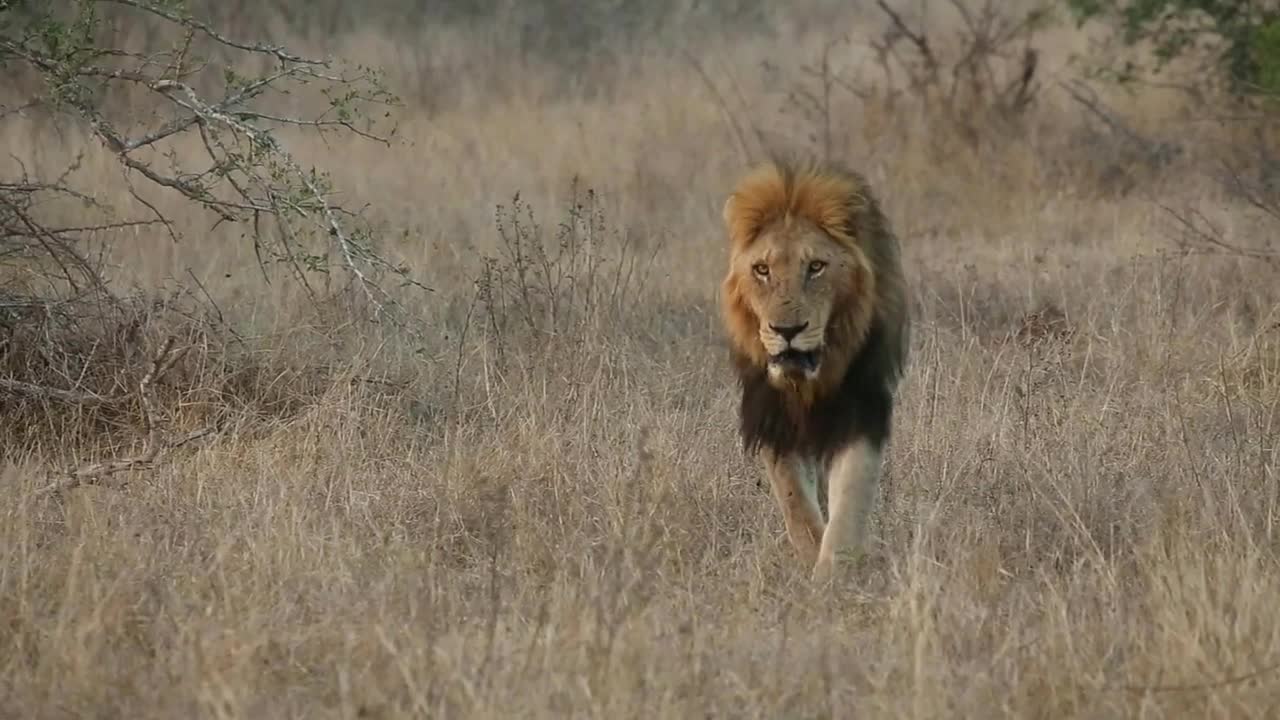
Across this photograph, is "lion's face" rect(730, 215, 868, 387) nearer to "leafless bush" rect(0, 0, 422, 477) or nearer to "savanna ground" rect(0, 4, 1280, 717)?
"savanna ground" rect(0, 4, 1280, 717)

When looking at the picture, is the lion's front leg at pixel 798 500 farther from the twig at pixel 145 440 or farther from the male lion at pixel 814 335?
the twig at pixel 145 440

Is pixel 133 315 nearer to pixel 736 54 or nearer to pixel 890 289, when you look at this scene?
pixel 890 289

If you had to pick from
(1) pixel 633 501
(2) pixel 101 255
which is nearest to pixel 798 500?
(1) pixel 633 501

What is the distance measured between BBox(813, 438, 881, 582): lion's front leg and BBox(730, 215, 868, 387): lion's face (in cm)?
25

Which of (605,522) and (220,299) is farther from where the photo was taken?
(220,299)

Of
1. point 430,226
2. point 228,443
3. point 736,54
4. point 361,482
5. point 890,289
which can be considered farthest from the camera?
point 736,54

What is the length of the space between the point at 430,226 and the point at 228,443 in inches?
159

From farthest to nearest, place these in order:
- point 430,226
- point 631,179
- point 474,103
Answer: point 474,103, point 631,179, point 430,226

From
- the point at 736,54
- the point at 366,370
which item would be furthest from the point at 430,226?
Result: the point at 736,54

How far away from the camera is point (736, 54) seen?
16.7 metres

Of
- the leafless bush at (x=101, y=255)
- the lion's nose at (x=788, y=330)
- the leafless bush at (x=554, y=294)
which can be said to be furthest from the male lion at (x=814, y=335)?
the leafless bush at (x=554, y=294)

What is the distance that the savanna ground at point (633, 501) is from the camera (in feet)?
13.1

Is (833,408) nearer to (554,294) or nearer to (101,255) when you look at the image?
(554,294)

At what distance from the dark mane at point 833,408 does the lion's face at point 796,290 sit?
111 mm
